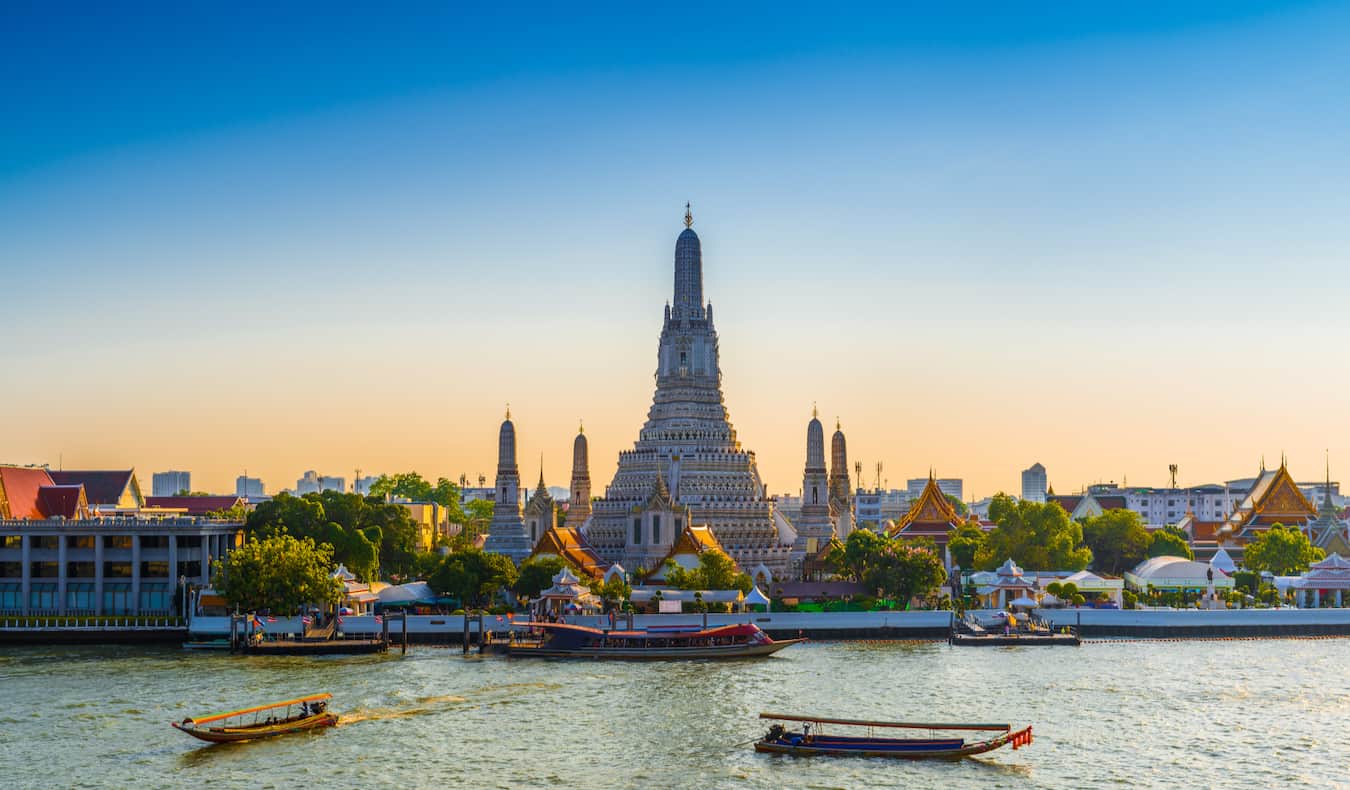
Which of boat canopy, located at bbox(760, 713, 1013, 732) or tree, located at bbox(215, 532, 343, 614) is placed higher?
tree, located at bbox(215, 532, 343, 614)

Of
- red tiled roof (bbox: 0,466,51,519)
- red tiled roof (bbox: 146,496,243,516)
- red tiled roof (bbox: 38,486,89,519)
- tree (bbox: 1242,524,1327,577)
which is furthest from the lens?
red tiled roof (bbox: 146,496,243,516)

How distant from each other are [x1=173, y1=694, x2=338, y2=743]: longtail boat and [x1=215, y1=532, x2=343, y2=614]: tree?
25438mm

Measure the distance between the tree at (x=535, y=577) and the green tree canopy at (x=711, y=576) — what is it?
24.4 ft

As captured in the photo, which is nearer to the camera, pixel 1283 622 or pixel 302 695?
pixel 302 695

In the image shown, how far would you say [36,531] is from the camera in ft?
306

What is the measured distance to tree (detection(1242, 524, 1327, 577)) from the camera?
112m

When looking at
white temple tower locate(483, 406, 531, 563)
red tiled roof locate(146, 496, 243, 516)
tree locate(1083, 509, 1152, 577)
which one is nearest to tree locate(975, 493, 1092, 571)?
tree locate(1083, 509, 1152, 577)

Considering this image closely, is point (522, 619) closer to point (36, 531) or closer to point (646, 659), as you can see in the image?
point (646, 659)

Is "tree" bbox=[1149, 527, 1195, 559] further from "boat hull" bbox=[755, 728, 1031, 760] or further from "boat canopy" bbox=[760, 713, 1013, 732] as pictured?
"boat hull" bbox=[755, 728, 1031, 760]

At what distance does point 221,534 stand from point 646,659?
1422 inches

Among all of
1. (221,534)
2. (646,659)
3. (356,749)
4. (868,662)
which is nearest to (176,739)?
(356,749)

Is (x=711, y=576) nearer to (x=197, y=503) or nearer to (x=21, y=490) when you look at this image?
(x=21, y=490)

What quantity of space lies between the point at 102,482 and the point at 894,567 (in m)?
62.7

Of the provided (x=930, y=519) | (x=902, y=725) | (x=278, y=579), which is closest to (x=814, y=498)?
(x=930, y=519)
